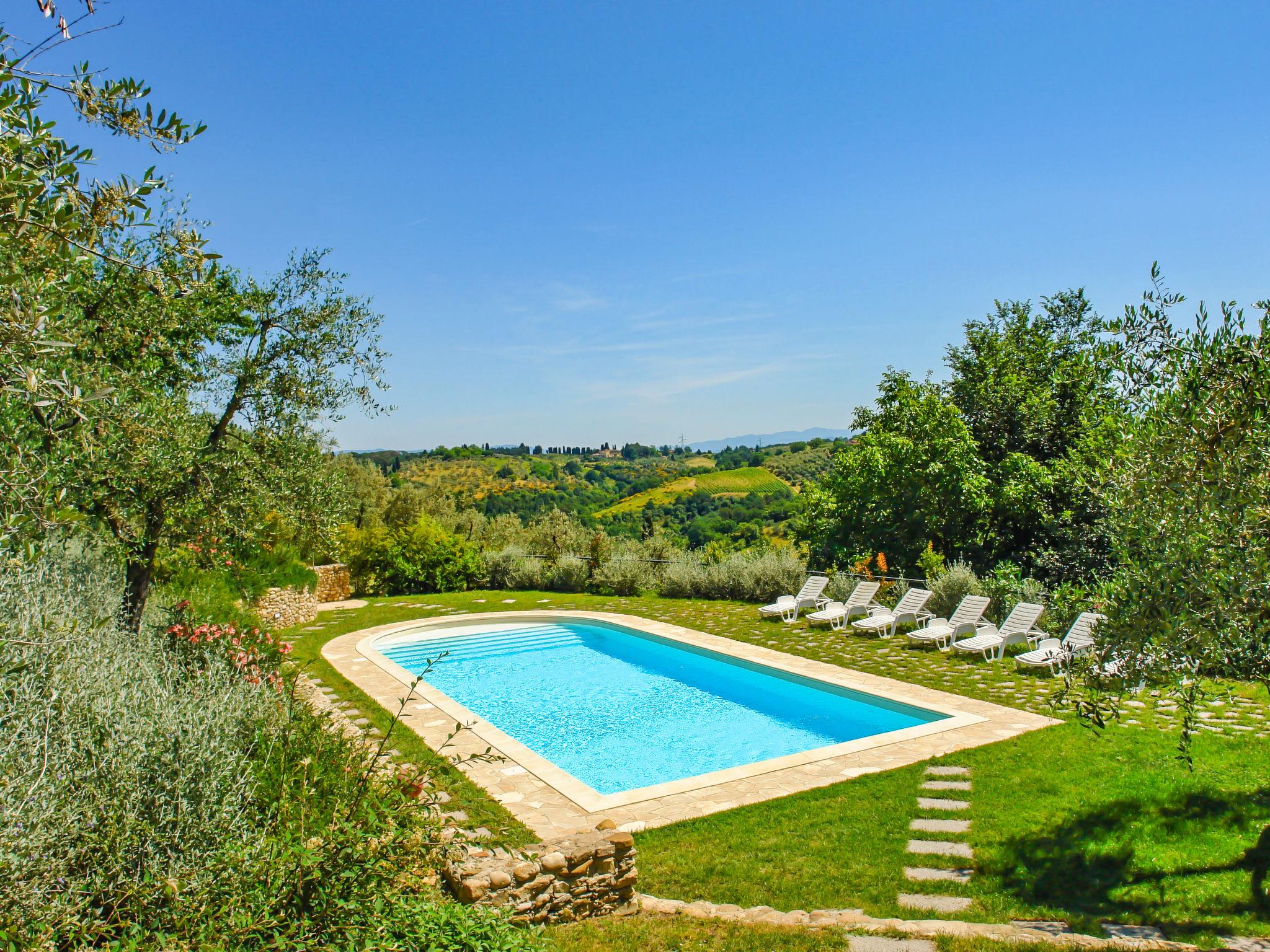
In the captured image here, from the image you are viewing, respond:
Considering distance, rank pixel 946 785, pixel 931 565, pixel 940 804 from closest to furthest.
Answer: pixel 940 804
pixel 946 785
pixel 931 565

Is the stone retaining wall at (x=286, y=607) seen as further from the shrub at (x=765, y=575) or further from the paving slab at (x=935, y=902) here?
the paving slab at (x=935, y=902)

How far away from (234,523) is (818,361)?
24.0 metres

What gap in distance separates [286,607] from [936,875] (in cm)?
1397

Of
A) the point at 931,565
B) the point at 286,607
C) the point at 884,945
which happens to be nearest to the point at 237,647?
the point at 884,945

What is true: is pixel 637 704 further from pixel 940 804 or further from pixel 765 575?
pixel 765 575

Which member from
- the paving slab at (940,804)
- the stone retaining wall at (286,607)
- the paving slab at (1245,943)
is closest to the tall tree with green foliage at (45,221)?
the paving slab at (1245,943)

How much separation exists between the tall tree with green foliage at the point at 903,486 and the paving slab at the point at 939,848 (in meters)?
11.7

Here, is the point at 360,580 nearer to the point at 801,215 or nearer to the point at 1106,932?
the point at 801,215

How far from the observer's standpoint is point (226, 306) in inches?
303

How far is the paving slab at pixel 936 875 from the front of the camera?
4.84 meters

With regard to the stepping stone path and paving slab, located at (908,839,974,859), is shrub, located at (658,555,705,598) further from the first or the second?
paving slab, located at (908,839,974,859)

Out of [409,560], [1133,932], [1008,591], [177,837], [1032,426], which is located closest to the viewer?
[177,837]

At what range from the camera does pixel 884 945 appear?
12.8ft

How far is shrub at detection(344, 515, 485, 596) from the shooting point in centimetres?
1881
